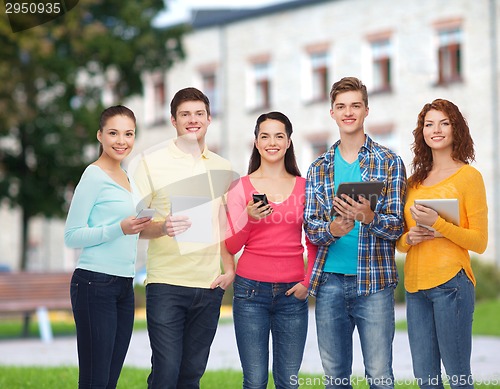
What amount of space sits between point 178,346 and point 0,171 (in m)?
18.9

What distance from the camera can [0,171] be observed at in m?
23.6

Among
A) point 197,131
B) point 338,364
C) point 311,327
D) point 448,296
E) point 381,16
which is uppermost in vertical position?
point 381,16

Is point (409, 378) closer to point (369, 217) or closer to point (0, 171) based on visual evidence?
Result: point (369, 217)

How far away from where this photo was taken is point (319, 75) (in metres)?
30.5

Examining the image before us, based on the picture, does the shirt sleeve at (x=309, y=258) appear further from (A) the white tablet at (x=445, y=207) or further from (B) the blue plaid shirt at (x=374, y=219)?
(A) the white tablet at (x=445, y=207)

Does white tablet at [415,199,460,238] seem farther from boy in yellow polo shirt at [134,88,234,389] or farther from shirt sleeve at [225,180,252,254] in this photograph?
boy in yellow polo shirt at [134,88,234,389]

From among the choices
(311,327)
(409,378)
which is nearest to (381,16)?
(311,327)

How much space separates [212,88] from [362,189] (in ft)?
93.5

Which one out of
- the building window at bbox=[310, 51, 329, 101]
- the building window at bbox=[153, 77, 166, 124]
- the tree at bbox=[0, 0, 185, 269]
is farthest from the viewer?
the building window at bbox=[153, 77, 166, 124]

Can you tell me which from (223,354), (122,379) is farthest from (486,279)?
(122,379)

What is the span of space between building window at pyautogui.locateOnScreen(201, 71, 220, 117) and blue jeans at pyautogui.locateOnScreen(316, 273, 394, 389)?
2773cm

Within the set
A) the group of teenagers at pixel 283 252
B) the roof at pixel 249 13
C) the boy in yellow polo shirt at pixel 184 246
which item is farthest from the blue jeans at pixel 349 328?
the roof at pixel 249 13

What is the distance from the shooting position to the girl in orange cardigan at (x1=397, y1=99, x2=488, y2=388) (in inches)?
218

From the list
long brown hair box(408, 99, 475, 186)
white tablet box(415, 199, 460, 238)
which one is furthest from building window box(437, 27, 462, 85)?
white tablet box(415, 199, 460, 238)
